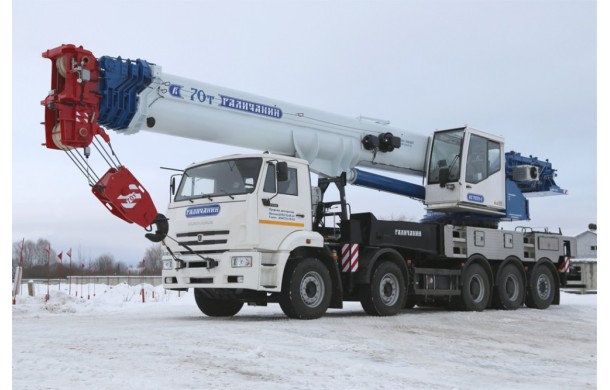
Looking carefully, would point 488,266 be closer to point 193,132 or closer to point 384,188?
point 384,188

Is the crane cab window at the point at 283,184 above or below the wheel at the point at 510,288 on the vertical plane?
above

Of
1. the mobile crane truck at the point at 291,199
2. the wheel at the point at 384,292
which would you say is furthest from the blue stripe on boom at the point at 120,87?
the wheel at the point at 384,292

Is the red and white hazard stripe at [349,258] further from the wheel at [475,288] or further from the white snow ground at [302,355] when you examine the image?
the wheel at [475,288]

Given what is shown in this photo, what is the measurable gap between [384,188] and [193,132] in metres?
5.68

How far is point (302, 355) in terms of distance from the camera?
8680 millimetres

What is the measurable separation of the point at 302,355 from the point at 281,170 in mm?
4317

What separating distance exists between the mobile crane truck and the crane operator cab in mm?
34

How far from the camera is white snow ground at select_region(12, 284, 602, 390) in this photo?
7.15 meters

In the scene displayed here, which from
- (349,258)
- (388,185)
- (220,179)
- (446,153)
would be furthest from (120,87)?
Answer: (446,153)

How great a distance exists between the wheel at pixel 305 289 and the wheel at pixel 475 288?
492cm

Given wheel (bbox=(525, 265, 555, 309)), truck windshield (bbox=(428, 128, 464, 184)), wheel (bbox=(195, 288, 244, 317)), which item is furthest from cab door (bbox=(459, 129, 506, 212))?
wheel (bbox=(195, 288, 244, 317))

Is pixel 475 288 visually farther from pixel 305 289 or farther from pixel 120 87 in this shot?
pixel 120 87

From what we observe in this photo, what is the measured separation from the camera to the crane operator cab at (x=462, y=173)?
1694 cm

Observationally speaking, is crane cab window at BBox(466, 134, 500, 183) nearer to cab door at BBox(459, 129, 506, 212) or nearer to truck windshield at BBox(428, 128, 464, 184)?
cab door at BBox(459, 129, 506, 212)
